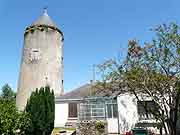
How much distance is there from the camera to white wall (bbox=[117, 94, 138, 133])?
1112 inches

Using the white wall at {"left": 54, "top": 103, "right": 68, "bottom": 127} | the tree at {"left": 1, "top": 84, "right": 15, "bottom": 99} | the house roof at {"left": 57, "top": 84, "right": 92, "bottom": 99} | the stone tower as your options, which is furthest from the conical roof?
the tree at {"left": 1, "top": 84, "right": 15, "bottom": 99}

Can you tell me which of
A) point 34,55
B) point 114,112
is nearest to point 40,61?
point 34,55

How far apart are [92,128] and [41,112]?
19.7 feet

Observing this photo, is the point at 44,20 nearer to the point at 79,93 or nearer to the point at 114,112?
the point at 79,93

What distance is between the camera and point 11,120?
73.3 ft

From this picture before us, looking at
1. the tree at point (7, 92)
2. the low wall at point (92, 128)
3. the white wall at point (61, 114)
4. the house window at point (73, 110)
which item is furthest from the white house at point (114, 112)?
the tree at point (7, 92)

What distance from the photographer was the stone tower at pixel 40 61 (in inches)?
1415

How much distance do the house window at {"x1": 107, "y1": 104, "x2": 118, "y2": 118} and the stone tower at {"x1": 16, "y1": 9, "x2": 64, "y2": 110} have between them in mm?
10362

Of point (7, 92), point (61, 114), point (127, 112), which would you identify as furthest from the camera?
point (7, 92)

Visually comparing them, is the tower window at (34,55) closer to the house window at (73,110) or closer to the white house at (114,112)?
the white house at (114,112)

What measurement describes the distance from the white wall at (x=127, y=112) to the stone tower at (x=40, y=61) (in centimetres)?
1165

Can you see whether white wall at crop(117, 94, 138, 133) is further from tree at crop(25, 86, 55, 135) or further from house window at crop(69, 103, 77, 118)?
tree at crop(25, 86, 55, 135)

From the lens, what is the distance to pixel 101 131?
87.9 feet

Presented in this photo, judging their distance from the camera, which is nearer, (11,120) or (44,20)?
(11,120)
